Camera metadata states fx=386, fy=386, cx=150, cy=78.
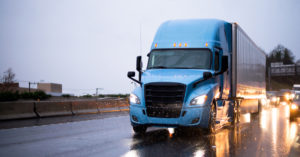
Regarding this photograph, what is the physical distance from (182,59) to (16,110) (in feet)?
29.6

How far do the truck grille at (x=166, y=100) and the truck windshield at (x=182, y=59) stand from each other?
123 cm

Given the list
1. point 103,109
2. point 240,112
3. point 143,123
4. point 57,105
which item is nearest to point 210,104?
point 143,123

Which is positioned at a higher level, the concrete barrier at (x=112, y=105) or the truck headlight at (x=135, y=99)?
the truck headlight at (x=135, y=99)

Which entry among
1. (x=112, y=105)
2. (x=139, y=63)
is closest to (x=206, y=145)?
(x=139, y=63)

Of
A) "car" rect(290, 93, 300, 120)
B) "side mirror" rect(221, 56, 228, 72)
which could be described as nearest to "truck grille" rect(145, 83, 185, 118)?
"side mirror" rect(221, 56, 228, 72)

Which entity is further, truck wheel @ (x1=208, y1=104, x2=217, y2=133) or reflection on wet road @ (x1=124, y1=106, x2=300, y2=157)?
truck wheel @ (x1=208, y1=104, x2=217, y2=133)

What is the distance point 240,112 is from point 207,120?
6336mm

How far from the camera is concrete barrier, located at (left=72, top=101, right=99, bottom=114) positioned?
21.8 m

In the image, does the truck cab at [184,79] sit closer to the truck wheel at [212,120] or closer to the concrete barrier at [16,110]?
the truck wheel at [212,120]

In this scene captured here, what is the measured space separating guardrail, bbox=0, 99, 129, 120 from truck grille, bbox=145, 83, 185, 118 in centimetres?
862

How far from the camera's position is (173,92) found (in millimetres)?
10398

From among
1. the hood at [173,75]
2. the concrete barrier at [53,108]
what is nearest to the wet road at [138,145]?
the hood at [173,75]

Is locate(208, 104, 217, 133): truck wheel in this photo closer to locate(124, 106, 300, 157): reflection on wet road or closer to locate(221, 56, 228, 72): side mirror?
locate(124, 106, 300, 157): reflection on wet road

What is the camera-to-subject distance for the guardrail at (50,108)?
1681cm
